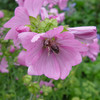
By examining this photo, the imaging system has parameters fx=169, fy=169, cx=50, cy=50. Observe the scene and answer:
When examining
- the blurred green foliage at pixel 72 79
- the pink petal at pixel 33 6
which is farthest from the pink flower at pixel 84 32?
the blurred green foliage at pixel 72 79

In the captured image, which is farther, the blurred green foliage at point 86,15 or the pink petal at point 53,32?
the blurred green foliage at point 86,15

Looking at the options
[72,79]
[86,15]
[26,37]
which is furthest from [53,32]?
[86,15]

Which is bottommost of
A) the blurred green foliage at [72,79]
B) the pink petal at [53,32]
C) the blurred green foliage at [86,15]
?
the blurred green foliage at [86,15]

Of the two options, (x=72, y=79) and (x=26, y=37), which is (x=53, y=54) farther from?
(x=72, y=79)

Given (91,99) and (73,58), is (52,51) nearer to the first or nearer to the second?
(73,58)

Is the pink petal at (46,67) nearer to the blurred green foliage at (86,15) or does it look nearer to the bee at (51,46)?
the bee at (51,46)

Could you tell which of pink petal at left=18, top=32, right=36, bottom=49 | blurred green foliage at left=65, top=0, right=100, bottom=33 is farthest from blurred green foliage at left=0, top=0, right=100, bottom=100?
pink petal at left=18, top=32, right=36, bottom=49

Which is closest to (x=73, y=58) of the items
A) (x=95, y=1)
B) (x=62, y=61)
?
(x=62, y=61)
